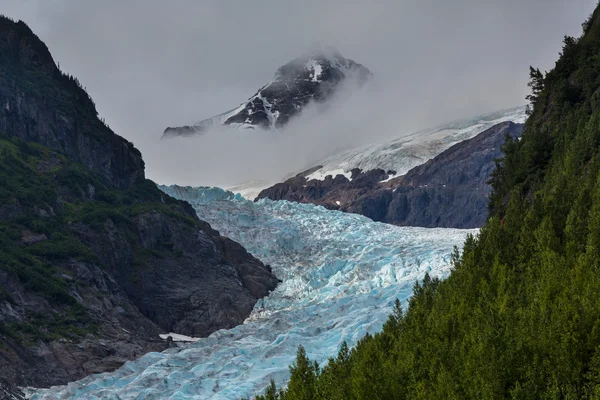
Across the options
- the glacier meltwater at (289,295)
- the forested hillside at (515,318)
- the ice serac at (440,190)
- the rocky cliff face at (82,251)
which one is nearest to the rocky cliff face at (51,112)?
the rocky cliff face at (82,251)

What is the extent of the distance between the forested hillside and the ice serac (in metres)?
97.5

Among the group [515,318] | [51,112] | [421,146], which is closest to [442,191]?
[421,146]

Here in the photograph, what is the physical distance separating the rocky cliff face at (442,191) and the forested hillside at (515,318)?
97.3 m

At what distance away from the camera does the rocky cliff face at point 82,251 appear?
66812 mm

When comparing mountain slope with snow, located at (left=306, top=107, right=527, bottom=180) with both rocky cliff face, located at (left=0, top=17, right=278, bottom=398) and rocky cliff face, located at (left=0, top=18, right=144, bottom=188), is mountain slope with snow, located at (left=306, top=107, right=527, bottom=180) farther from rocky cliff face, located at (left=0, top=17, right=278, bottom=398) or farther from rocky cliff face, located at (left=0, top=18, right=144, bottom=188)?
rocky cliff face, located at (left=0, top=18, right=144, bottom=188)

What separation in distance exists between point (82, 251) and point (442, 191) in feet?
316

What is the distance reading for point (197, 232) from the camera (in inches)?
3976

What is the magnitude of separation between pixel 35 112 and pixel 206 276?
3247 cm

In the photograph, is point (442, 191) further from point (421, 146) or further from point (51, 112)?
point (51, 112)

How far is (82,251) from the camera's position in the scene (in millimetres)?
81188

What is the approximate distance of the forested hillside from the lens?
29.0 m

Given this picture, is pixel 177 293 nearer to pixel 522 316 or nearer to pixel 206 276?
pixel 206 276

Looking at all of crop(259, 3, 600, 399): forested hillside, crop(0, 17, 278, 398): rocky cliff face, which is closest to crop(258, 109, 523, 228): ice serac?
crop(0, 17, 278, 398): rocky cliff face

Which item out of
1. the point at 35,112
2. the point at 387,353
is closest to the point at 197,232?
the point at 35,112
